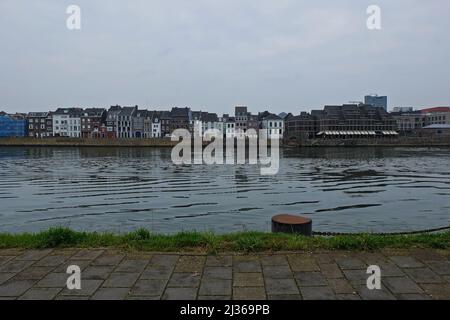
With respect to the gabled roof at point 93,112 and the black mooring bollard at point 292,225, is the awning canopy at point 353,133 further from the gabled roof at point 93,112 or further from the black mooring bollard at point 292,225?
the black mooring bollard at point 292,225

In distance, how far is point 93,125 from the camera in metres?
138

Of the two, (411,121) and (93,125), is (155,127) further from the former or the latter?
(411,121)

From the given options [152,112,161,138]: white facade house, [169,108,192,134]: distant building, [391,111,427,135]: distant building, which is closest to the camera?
[152,112,161,138]: white facade house

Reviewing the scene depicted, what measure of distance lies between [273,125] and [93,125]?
6757cm

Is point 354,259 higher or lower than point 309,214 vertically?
higher

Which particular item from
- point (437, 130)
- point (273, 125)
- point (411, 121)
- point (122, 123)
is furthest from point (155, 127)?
point (411, 121)

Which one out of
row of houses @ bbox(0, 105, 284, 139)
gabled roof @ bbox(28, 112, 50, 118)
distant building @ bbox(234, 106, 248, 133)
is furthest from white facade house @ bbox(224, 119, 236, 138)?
gabled roof @ bbox(28, 112, 50, 118)

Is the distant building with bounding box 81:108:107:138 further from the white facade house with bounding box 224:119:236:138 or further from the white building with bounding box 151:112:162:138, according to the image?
the white facade house with bounding box 224:119:236:138

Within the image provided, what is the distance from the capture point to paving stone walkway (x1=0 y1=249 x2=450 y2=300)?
16.1ft

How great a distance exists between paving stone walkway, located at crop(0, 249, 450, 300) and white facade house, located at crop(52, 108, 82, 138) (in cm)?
14193
